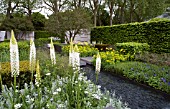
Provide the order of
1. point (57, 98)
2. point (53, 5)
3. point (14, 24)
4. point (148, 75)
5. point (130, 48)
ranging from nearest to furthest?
1. point (57, 98)
2. point (148, 75)
3. point (130, 48)
4. point (14, 24)
5. point (53, 5)

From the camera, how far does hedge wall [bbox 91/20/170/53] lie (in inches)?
307

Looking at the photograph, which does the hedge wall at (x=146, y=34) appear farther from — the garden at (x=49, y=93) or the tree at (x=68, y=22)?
the garden at (x=49, y=93)

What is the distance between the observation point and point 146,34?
8672 millimetres

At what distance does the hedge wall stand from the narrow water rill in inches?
159

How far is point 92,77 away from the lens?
5254 mm

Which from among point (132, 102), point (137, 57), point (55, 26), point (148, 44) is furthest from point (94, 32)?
point (132, 102)

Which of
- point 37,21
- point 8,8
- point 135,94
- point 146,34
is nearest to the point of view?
point 135,94

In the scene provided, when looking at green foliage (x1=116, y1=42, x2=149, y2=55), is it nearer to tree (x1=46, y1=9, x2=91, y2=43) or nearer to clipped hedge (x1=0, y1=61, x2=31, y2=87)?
tree (x1=46, y1=9, x2=91, y2=43)

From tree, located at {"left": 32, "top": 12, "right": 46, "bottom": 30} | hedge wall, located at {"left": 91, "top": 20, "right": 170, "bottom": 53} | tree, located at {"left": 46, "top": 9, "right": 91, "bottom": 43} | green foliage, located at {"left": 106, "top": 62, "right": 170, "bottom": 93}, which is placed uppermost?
tree, located at {"left": 32, "top": 12, "right": 46, "bottom": 30}

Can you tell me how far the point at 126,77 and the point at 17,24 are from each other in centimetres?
1233

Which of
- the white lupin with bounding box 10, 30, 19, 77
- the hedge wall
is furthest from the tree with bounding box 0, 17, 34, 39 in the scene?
the white lupin with bounding box 10, 30, 19, 77

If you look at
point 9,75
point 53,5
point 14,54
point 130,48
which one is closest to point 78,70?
point 14,54

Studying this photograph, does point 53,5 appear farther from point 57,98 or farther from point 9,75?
point 57,98

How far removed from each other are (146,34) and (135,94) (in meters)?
5.57
